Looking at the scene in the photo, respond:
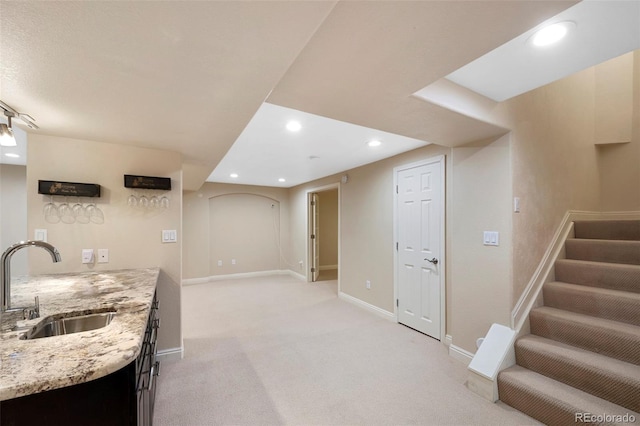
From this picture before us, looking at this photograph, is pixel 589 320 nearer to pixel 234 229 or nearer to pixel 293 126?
pixel 293 126

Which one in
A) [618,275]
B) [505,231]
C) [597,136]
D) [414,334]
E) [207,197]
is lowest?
[414,334]

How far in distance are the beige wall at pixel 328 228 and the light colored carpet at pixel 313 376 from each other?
148 inches

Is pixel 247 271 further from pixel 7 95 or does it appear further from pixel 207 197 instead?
pixel 7 95

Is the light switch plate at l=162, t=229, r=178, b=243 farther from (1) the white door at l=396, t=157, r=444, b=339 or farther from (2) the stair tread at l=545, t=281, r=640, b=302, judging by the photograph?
(2) the stair tread at l=545, t=281, r=640, b=302

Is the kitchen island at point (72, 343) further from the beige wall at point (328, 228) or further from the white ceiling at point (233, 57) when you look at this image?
the beige wall at point (328, 228)

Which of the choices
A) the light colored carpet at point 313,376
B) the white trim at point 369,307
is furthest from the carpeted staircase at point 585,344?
the white trim at point 369,307

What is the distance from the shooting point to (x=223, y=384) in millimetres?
2238

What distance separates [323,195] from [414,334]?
16.6 ft

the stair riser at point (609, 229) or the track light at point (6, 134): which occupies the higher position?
the track light at point (6, 134)

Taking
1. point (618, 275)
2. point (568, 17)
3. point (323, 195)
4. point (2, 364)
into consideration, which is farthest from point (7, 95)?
point (323, 195)

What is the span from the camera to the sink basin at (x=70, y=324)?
123 cm

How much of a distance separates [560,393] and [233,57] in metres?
2.86

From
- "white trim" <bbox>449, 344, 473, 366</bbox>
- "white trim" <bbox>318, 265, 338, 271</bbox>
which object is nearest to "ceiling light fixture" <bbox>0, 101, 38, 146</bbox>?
"white trim" <bbox>449, 344, 473, 366</bbox>

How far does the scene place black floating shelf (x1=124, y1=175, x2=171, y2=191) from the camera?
2350 mm
